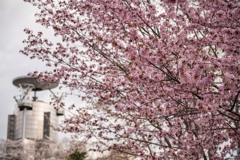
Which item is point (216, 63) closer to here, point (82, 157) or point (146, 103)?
A: point (146, 103)

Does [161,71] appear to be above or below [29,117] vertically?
below

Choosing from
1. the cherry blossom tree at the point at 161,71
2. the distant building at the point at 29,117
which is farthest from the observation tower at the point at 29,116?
the cherry blossom tree at the point at 161,71

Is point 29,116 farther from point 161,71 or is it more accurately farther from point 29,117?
point 161,71

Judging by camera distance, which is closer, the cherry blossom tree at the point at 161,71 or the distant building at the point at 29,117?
the cherry blossom tree at the point at 161,71

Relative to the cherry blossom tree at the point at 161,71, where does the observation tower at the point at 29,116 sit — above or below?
above

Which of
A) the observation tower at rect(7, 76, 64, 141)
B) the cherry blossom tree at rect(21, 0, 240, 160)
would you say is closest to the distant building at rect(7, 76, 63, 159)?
the observation tower at rect(7, 76, 64, 141)

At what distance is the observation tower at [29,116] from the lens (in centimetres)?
5494

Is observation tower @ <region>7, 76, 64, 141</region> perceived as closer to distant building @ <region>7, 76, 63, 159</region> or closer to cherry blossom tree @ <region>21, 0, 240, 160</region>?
distant building @ <region>7, 76, 63, 159</region>

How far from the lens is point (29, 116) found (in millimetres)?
56125

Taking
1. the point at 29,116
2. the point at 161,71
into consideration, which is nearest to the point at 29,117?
the point at 29,116

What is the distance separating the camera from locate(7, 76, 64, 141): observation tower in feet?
180

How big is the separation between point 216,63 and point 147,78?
90 centimetres

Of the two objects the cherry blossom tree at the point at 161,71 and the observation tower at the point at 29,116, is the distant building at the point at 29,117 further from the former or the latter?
the cherry blossom tree at the point at 161,71

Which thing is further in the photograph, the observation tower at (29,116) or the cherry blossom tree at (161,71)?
the observation tower at (29,116)
